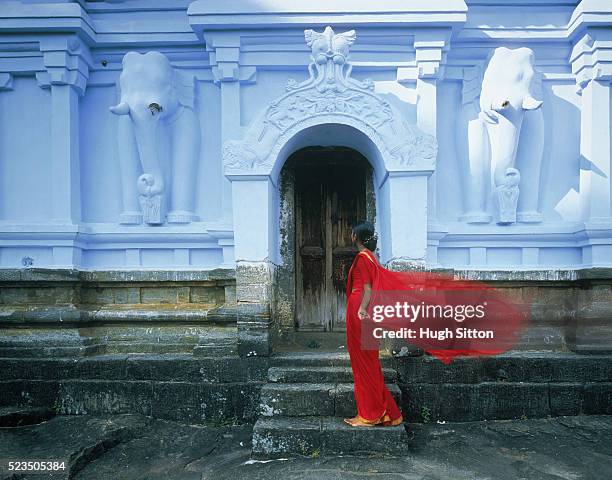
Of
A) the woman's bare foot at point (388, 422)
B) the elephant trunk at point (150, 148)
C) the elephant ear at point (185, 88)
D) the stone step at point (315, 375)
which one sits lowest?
the woman's bare foot at point (388, 422)

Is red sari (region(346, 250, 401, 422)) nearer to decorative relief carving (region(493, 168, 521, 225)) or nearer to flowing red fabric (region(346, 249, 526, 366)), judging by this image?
flowing red fabric (region(346, 249, 526, 366))

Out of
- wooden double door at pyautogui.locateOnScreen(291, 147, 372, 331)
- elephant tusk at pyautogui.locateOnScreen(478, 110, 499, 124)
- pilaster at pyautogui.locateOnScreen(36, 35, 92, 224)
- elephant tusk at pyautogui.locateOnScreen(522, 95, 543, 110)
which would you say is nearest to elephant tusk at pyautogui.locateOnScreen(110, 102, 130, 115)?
pilaster at pyautogui.locateOnScreen(36, 35, 92, 224)

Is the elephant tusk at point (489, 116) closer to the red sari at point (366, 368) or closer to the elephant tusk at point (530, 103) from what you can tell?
the elephant tusk at point (530, 103)

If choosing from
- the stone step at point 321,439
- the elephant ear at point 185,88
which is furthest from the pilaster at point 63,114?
the stone step at point 321,439

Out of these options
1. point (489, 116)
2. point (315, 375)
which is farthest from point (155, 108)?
point (489, 116)

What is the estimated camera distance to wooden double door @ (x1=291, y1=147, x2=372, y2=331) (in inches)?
256

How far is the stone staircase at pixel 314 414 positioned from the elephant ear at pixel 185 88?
3.20 metres

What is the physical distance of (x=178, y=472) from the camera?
13.8 ft

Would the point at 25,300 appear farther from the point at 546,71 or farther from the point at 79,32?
the point at 546,71

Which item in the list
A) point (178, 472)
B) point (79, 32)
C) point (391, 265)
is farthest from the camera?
point (79, 32)

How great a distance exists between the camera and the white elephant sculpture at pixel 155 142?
18.7 ft

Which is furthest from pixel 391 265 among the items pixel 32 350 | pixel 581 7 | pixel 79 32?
pixel 79 32

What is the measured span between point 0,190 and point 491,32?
6001 millimetres

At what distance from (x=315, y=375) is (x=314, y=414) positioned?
0.41m
